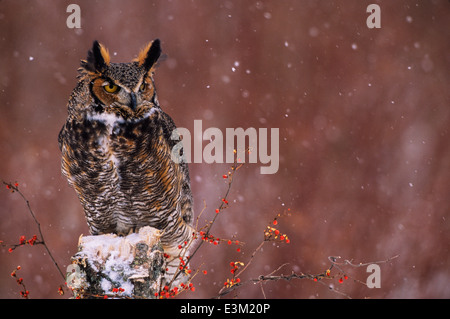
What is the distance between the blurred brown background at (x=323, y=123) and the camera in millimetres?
2350

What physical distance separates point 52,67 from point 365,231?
1.97 meters

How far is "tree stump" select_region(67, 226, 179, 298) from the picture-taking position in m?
0.92

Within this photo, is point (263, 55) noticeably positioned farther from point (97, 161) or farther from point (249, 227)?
point (97, 161)

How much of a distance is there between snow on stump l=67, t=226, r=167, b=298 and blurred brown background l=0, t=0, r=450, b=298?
1319mm

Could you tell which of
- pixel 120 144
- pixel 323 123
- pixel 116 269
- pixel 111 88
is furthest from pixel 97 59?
pixel 323 123

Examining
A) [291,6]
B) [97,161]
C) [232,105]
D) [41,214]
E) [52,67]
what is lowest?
[41,214]

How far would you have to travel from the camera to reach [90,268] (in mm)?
930

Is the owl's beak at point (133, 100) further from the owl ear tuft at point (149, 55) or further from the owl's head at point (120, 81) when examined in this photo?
the owl ear tuft at point (149, 55)

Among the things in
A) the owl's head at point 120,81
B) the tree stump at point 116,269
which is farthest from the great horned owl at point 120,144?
the tree stump at point 116,269

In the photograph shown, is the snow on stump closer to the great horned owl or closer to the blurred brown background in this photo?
the great horned owl

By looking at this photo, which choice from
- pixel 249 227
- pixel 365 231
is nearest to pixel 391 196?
pixel 365 231

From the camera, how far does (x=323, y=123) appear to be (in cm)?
243

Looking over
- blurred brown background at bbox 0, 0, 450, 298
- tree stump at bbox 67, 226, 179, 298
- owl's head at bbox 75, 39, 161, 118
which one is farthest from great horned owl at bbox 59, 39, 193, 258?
blurred brown background at bbox 0, 0, 450, 298

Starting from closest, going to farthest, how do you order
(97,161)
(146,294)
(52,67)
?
1. (146,294)
2. (97,161)
3. (52,67)
